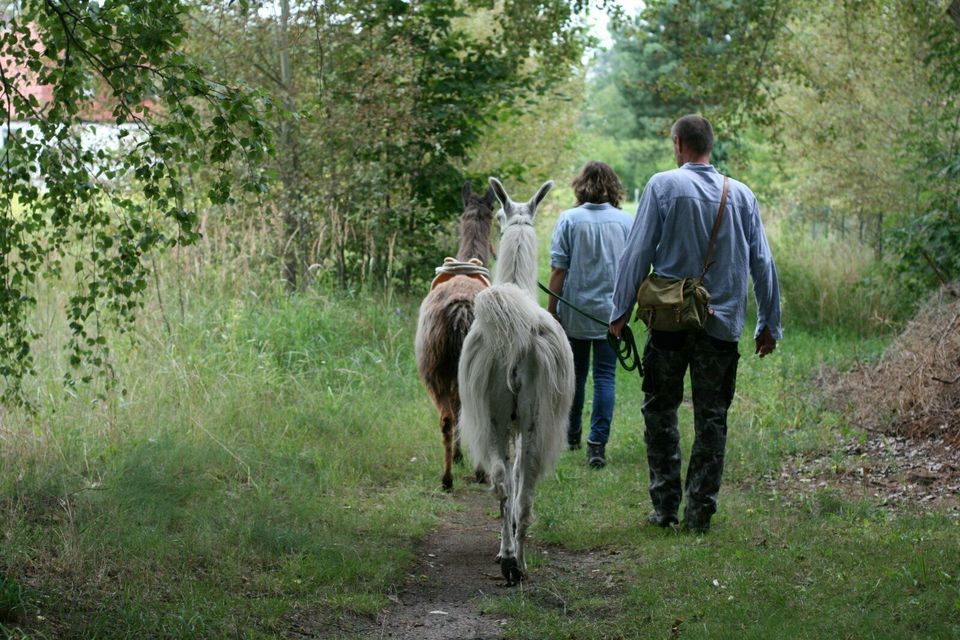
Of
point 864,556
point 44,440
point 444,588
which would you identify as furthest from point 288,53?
point 864,556

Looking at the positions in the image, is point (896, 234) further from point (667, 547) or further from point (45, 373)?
point (45, 373)

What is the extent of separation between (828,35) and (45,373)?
1390cm

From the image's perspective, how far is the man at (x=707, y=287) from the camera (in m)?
5.91

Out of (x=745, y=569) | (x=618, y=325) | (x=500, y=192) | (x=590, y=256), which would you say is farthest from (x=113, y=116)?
(x=590, y=256)

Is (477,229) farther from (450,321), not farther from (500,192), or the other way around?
(450,321)

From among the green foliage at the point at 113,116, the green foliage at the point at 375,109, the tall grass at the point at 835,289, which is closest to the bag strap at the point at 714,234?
the green foliage at the point at 113,116

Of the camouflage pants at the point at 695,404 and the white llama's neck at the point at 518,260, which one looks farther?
the white llama's neck at the point at 518,260

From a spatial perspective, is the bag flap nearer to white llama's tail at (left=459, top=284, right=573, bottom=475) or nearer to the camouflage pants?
the camouflage pants

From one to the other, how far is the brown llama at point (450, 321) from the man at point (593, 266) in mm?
608

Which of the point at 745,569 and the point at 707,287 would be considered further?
the point at 707,287

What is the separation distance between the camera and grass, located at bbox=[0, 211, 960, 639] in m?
4.57

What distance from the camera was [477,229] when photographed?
25.8ft

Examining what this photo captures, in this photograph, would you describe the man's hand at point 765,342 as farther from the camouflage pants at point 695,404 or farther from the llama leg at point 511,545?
the llama leg at point 511,545

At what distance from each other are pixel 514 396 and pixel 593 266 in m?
2.48
